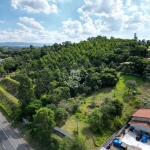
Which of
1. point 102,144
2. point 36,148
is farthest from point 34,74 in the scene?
point 102,144

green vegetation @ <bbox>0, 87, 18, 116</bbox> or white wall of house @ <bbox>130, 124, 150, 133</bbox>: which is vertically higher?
white wall of house @ <bbox>130, 124, 150, 133</bbox>

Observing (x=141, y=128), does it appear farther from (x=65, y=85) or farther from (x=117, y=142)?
(x=65, y=85)

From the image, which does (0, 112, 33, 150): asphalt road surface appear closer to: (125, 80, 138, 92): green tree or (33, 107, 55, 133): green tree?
(33, 107, 55, 133): green tree

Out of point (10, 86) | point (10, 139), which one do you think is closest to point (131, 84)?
point (10, 139)

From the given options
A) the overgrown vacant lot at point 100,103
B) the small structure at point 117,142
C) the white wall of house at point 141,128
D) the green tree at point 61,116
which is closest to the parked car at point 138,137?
the white wall of house at point 141,128

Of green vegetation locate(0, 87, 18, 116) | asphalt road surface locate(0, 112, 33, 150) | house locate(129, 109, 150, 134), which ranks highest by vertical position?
house locate(129, 109, 150, 134)

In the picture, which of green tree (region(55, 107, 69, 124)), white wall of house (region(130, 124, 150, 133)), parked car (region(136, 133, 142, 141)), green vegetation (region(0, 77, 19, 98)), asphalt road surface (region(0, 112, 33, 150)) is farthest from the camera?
green vegetation (region(0, 77, 19, 98))

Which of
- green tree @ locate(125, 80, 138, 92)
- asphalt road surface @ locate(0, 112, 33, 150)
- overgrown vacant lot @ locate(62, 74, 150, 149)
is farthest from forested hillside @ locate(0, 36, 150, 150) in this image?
green tree @ locate(125, 80, 138, 92)
